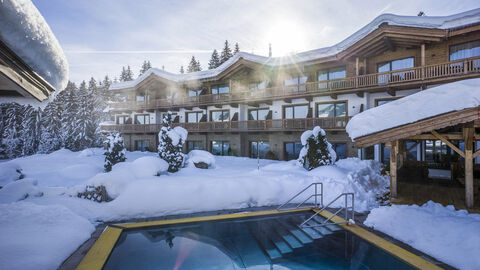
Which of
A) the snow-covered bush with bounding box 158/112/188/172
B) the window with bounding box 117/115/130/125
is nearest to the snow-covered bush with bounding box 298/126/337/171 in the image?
Answer: the snow-covered bush with bounding box 158/112/188/172

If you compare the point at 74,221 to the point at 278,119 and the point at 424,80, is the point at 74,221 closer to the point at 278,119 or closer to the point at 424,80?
the point at 278,119

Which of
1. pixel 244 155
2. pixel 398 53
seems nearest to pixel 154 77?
pixel 244 155

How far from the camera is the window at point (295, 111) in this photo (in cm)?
2091

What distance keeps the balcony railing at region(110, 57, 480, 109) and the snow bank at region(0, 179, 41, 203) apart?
54.9ft

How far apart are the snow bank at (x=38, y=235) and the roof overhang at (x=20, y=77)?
3.81 metres

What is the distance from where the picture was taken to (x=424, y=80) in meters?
15.0

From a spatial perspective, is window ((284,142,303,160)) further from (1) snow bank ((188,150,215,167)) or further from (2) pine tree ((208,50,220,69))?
(2) pine tree ((208,50,220,69))

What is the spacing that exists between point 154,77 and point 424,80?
90.3 ft

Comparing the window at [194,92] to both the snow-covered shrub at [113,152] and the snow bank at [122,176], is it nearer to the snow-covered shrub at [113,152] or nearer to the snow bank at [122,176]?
the snow-covered shrub at [113,152]

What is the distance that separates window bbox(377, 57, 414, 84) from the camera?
52.9 ft

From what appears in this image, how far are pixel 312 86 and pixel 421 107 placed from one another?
12.0 metres

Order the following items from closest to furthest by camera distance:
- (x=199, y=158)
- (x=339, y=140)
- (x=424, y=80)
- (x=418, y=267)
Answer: (x=418, y=267) → (x=424, y=80) → (x=199, y=158) → (x=339, y=140)

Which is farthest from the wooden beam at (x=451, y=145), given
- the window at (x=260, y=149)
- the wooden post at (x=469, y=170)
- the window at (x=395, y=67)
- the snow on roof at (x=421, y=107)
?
the window at (x=260, y=149)

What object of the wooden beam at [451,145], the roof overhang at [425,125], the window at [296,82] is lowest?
the wooden beam at [451,145]
